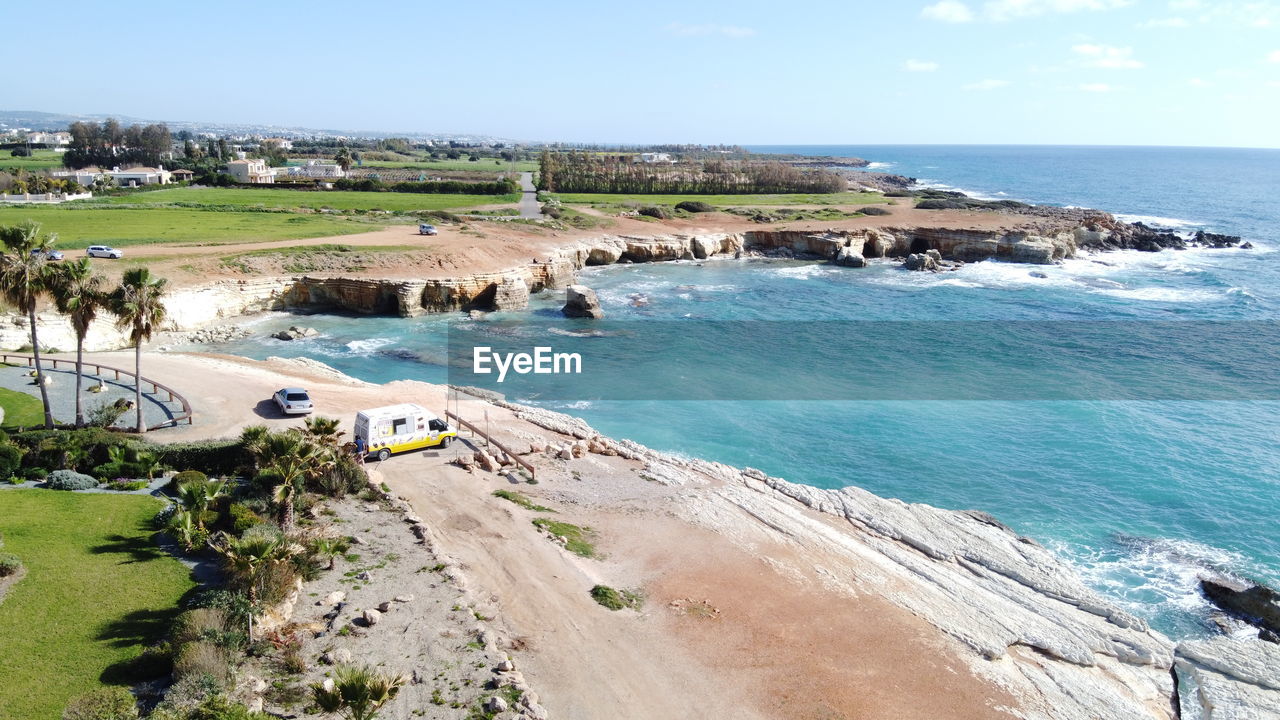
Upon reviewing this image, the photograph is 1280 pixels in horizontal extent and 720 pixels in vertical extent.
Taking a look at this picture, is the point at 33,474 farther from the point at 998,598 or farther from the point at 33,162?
the point at 33,162

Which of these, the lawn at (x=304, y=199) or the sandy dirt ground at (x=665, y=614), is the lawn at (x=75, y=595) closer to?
the sandy dirt ground at (x=665, y=614)

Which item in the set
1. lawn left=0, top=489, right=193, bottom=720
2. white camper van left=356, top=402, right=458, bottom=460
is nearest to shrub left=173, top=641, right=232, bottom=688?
lawn left=0, top=489, right=193, bottom=720

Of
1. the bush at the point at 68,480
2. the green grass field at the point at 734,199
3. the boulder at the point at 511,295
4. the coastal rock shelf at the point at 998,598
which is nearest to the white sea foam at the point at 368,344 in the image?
the boulder at the point at 511,295

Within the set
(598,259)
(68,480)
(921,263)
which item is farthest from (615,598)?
(921,263)

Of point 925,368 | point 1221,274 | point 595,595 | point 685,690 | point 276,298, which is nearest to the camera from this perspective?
point 685,690

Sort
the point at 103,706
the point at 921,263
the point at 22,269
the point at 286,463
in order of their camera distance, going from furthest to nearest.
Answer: the point at 921,263 → the point at 22,269 → the point at 286,463 → the point at 103,706

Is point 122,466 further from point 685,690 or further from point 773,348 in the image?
point 773,348

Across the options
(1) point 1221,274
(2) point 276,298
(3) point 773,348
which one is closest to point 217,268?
(2) point 276,298
